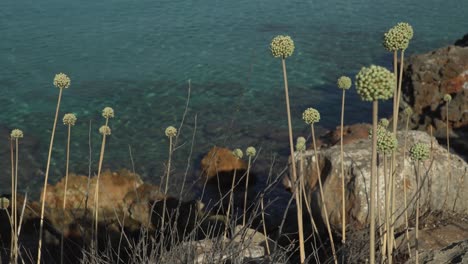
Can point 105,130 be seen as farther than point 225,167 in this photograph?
No

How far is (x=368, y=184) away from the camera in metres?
6.73

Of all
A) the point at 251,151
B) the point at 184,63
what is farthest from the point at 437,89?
the point at 184,63

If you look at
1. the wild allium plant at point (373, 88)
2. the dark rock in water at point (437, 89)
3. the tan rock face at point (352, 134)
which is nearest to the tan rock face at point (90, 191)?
the tan rock face at point (352, 134)

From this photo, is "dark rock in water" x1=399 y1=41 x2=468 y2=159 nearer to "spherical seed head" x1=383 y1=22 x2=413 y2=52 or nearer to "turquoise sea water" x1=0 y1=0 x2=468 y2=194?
"turquoise sea water" x1=0 y1=0 x2=468 y2=194

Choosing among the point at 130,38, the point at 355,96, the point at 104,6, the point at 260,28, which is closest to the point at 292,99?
the point at 355,96

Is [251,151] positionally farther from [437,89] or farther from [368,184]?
[437,89]

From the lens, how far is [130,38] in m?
19.2

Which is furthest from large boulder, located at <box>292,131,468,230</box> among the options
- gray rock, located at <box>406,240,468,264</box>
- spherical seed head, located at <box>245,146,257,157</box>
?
gray rock, located at <box>406,240,468,264</box>

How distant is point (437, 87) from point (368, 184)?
6.22 meters

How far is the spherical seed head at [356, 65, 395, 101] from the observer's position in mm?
2209

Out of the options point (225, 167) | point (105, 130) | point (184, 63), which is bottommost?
point (225, 167)

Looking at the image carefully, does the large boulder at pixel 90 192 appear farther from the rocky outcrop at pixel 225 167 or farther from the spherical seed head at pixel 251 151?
the spherical seed head at pixel 251 151

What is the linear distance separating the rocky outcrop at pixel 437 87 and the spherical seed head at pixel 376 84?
975 cm

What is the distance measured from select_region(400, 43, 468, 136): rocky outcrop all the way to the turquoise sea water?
1757 mm
